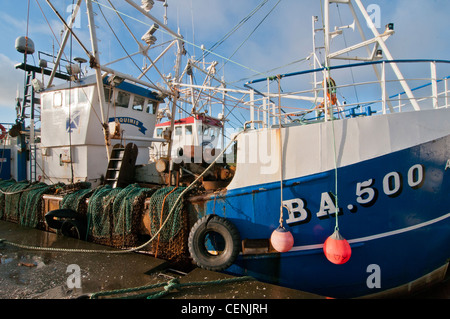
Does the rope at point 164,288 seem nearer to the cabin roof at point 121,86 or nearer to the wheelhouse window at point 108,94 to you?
the cabin roof at point 121,86

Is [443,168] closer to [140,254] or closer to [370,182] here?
[370,182]

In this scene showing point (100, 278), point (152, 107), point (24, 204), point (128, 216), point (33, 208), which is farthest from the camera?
point (152, 107)

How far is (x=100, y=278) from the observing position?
122 inches

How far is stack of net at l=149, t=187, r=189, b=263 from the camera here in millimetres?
3756

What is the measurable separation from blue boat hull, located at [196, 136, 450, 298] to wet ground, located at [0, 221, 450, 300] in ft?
2.28

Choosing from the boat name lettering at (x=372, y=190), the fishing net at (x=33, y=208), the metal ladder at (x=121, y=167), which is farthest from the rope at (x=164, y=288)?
the fishing net at (x=33, y=208)

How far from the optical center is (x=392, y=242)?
3.04 meters

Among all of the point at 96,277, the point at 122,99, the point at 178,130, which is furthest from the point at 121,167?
the point at 178,130

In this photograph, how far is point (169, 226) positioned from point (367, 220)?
300 centimetres

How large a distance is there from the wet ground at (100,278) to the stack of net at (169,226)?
10.0 inches

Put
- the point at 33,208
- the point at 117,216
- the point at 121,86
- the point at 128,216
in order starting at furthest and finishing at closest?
the point at 121,86, the point at 33,208, the point at 117,216, the point at 128,216

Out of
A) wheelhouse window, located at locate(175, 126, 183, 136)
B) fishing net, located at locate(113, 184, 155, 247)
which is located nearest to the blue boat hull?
fishing net, located at locate(113, 184, 155, 247)

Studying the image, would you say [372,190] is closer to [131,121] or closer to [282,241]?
[282,241]
